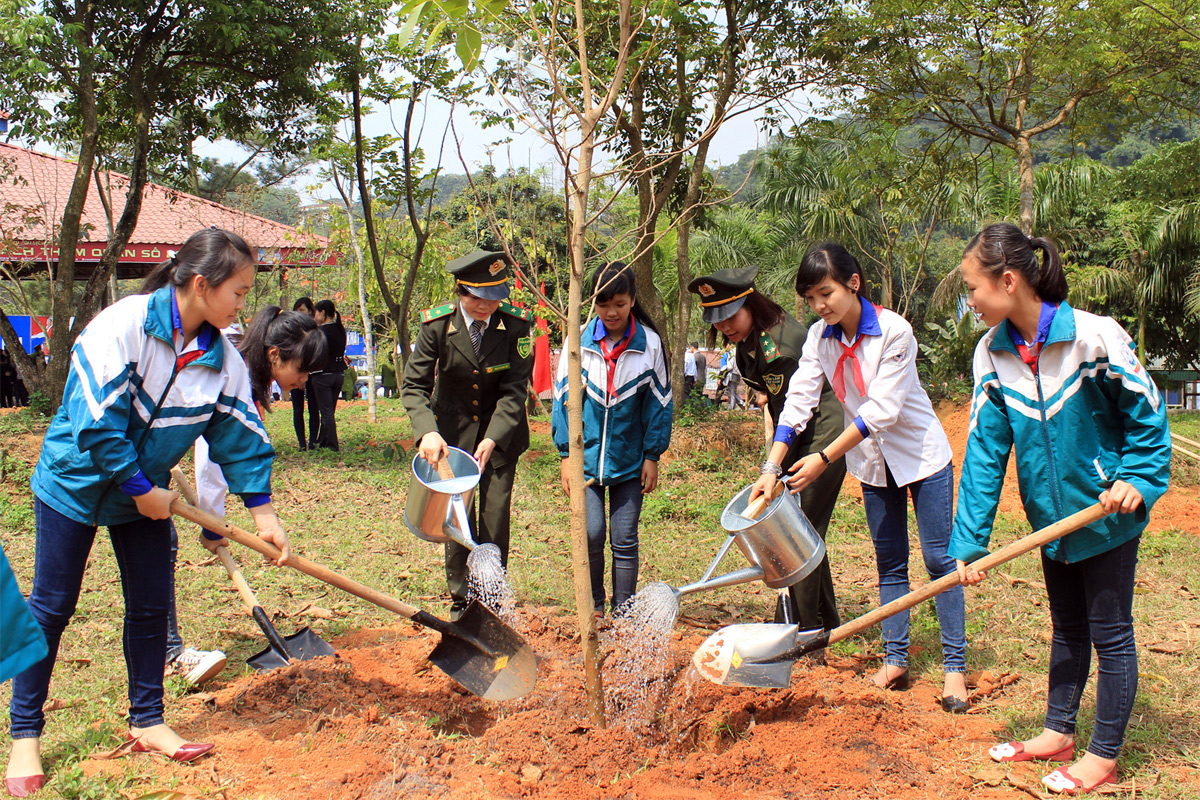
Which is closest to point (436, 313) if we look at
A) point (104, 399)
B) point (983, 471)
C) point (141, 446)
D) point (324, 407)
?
point (141, 446)

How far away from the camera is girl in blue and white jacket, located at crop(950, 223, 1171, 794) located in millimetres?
2490

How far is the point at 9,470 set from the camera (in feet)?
22.5

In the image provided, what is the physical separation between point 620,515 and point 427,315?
4.26ft

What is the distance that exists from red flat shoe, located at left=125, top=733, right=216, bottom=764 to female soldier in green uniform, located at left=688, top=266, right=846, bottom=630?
2390 mm

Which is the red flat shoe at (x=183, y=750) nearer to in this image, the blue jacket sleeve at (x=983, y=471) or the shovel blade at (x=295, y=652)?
the shovel blade at (x=295, y=652)

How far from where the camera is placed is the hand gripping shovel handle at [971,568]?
2.50 m

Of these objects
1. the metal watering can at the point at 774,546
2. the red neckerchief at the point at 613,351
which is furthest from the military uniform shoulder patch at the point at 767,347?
the metal watering can at the point at 774,546

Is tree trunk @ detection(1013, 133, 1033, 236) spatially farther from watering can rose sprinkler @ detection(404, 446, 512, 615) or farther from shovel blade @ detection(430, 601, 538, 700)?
shovel blade @ detection(430, 601, 538, 700)

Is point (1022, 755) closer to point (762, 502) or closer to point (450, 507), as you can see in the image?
point (762, 502)

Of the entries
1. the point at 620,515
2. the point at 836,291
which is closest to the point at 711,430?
the point at 620,515

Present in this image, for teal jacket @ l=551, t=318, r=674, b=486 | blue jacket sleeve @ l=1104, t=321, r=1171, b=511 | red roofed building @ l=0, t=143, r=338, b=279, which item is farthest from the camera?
red roofed building @ l=0, t=143, r=338, b=279

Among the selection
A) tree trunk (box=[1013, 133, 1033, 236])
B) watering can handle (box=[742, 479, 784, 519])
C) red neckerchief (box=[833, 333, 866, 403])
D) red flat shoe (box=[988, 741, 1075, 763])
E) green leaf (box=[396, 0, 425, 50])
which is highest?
tree trunk (box=[1013, 133, 1033, 236])

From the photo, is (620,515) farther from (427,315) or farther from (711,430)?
(711,430)

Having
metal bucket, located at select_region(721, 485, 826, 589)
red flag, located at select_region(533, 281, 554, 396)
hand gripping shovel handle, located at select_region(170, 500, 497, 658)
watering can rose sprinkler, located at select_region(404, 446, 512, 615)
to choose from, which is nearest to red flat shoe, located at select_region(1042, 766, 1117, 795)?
metal bucket, located at select_region(721, 485, 826, 589)
